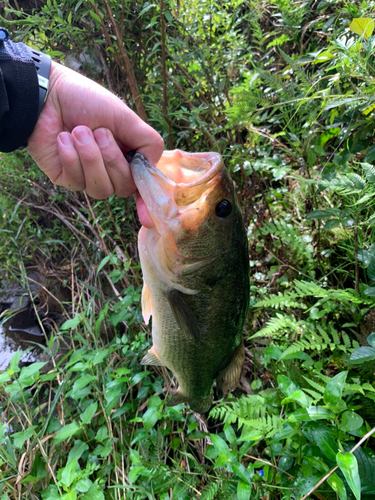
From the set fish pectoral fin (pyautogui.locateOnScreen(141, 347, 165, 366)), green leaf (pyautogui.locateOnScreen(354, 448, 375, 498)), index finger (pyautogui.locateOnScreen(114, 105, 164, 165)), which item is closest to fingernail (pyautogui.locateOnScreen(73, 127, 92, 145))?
index finger (pyautogui.locateOnScreen(114, 105, 164, 165))

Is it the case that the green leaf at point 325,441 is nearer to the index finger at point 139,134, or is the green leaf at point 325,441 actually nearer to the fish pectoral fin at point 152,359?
the fish pectoral fin at point 152,359

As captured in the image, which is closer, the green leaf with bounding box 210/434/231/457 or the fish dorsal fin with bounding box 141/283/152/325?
the green leaf with bounding box 210/434/231/457

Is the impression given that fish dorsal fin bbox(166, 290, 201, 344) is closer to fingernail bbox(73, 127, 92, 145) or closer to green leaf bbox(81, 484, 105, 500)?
fingernail bbox(73, 127, 92, 145)

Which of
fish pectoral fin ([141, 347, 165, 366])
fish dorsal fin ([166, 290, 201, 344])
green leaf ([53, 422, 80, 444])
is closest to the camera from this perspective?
fish dorsal fin ([166, 290, 201, 344])

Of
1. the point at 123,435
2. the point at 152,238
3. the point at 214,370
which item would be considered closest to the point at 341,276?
the point at 214,370

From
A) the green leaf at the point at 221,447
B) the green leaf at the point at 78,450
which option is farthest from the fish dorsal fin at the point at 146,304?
the green leaf at the point at 78,450

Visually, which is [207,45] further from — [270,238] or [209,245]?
[209,245]
